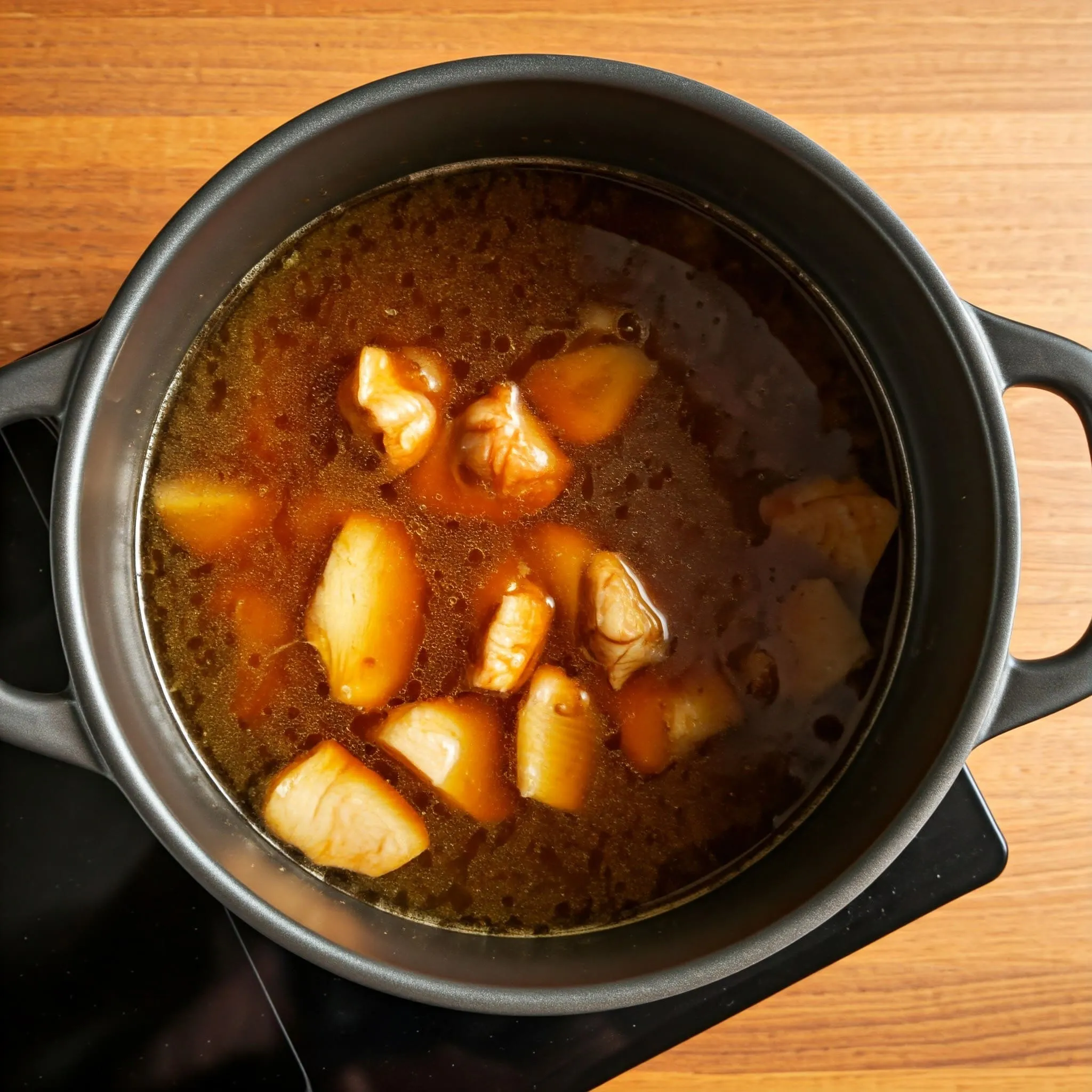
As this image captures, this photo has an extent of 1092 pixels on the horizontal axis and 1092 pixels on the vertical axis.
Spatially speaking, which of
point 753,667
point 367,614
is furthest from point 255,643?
point 753,667

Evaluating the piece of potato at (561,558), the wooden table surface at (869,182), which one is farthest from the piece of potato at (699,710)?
the wooden table surface at (869,182)

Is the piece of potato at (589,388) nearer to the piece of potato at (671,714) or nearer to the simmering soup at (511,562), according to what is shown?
the simmering soup at (511,562)

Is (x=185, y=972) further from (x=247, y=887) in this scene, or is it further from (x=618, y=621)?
(x=618, y=621)

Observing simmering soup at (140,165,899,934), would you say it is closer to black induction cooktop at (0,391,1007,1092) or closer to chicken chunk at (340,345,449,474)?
chicken chunk at (340,345,449,474)

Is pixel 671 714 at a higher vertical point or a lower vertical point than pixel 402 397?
lower

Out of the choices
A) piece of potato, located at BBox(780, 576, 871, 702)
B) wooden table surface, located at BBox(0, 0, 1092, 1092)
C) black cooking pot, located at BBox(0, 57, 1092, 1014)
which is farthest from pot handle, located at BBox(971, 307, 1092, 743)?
wooden table surface, located at BBox(0, 0, 1092, 1092)

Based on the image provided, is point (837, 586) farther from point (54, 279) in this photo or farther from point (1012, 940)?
point (54, 279)
